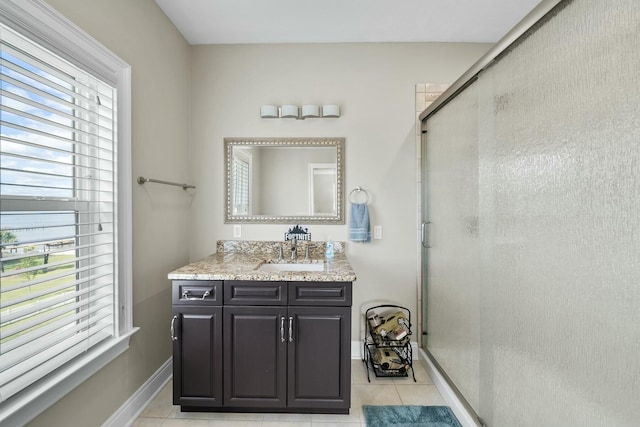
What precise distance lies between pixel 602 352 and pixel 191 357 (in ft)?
6.17

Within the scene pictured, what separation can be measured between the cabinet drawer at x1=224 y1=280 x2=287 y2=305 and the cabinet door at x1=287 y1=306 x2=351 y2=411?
108 millimetres

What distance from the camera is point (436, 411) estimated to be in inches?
75.4

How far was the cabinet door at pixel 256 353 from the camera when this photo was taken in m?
1.81

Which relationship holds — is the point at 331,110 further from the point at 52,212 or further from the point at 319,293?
the point at 52,212

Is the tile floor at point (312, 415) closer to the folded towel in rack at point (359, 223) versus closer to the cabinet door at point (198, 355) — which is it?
the cabinet door at point (198, 355)

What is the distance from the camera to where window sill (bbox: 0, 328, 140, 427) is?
111 cm

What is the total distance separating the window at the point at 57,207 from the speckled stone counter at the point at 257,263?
0.40m

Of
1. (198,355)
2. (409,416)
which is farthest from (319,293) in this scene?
(409,416)

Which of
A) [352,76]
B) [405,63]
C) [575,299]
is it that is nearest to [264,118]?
[352,76]

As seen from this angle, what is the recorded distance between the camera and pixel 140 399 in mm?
1908

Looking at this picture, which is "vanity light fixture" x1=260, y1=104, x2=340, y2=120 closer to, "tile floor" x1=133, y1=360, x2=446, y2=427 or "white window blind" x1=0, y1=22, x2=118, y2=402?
"white window blind" x1=0, y1=22, x2=118, y2=402

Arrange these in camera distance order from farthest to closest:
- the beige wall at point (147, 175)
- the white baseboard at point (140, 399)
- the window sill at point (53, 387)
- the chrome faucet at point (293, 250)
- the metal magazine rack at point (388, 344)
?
the chrome faucet at point (293, 250) → the metal magazine rack at point (388, 344) → the white baseboard at point (140, 399) → the beige wall at point (147, 175) → the window sill at point (53, 387)

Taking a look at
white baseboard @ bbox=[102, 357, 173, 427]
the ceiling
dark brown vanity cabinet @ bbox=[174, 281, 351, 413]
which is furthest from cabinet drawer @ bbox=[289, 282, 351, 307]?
the ceiling

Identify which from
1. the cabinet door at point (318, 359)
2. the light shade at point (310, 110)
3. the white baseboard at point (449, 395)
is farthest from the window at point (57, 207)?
the white baseboard at point (449, 395)
